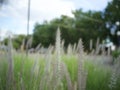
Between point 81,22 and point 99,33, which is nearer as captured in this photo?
point 99,33

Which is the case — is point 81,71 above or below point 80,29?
below

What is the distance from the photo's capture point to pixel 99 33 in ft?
128

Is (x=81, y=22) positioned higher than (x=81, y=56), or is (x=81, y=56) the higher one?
(x=81, y=22)

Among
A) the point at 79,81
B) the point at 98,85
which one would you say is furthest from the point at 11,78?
the point at 98,85

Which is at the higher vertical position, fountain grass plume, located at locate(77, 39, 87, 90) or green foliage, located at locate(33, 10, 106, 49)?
green foliage, located at locate(33, 10, 106, 49)

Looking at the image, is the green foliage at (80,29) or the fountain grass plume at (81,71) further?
the green foliage at (80,29)

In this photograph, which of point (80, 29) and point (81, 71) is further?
point (80, 29)

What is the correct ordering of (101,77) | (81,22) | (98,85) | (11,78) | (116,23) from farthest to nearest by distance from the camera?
(81,22), (116,23), (101,77), (98,85), (11,78)

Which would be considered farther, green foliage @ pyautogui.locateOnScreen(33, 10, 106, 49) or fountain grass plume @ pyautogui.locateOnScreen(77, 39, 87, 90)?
green foliage @ pyautogui.locateOnScreen(33, 10, 106, 49)

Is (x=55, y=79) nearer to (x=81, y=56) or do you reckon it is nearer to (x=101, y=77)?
(x=81, y=56)

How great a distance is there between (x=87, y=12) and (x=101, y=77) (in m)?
40.8

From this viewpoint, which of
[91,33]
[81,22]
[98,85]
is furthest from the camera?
[81,22]

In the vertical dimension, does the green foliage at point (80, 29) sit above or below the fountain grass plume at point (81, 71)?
above

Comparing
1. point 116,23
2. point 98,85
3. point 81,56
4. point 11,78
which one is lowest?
point 98,85
